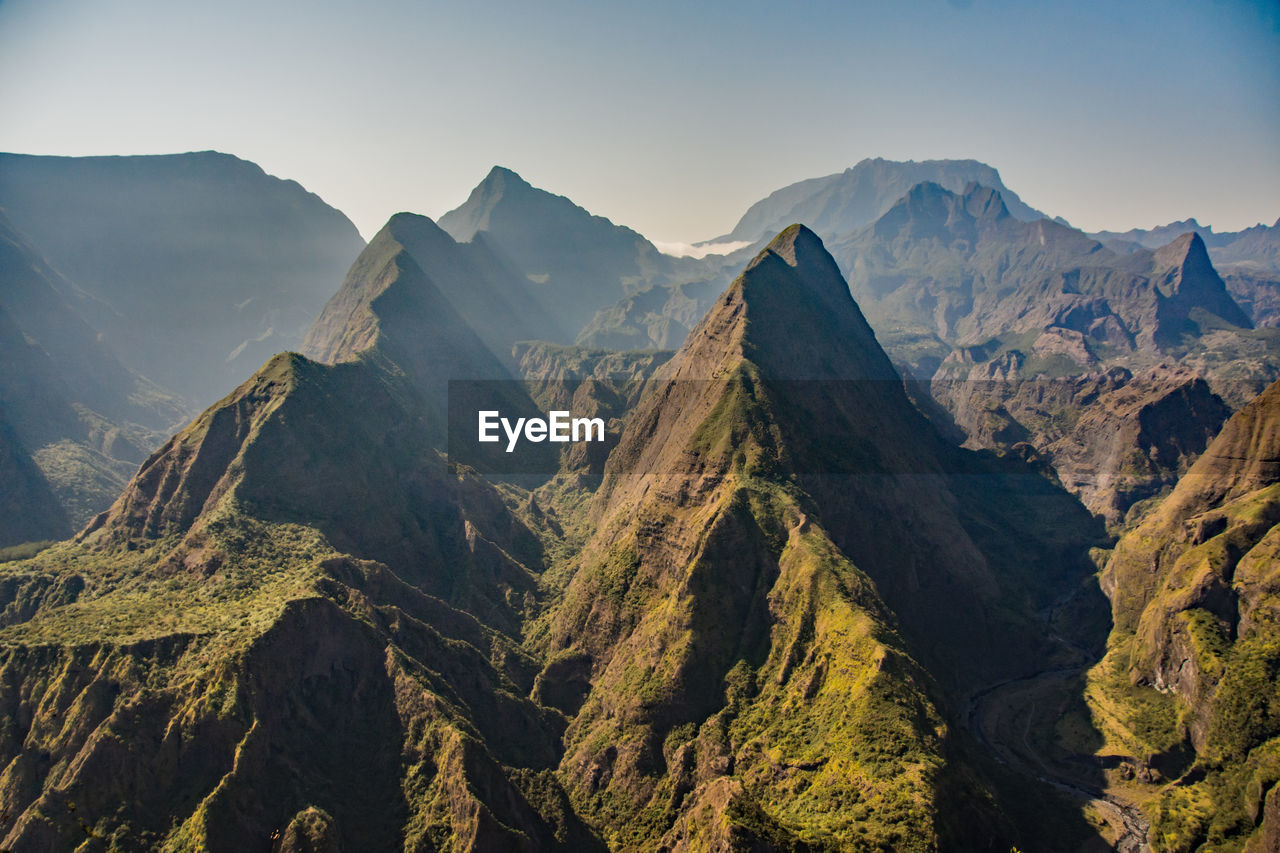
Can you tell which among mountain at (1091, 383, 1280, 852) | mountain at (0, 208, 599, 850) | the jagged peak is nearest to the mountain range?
mountain at (0, 208, 599, 850)

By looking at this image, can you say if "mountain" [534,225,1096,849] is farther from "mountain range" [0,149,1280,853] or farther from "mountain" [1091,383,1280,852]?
"mountain" [1091,383,1280,852]

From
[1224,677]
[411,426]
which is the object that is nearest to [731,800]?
[1224,677]

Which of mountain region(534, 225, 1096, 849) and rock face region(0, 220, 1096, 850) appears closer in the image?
rock face region(0, 220, 1096, 850)

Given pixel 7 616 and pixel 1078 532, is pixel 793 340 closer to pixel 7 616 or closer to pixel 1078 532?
pixel 1078 532

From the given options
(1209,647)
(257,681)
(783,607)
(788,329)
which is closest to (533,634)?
(783,607)

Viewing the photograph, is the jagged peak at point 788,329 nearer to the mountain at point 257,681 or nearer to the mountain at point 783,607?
the mountain at point 783,607
